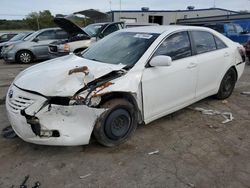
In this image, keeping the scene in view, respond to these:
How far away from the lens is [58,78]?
3.18 m

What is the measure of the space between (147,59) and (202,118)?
1620 mm

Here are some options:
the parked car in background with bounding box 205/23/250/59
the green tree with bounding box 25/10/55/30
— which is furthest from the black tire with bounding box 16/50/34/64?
the green tree with bounding box 25/10/55/30

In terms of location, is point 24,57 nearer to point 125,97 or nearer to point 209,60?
point 209,60

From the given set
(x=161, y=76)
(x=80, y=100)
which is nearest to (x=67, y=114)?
(x=80, y=100)

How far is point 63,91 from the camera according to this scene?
3000 mm

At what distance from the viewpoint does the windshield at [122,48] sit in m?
3.74

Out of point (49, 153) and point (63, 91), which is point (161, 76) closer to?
point (63, 91)

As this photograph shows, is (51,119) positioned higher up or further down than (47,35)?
further down

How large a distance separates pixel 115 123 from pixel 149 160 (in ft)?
2.15

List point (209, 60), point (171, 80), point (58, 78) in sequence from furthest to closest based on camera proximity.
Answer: point (209, 60)
point (171, 80)
point (58, 78)

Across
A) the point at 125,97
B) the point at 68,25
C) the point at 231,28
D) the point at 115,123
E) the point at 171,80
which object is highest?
the point at 68,25

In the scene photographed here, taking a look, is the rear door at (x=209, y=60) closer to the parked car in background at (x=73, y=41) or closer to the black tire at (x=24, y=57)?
the parked car in background at (x=73, y=41)

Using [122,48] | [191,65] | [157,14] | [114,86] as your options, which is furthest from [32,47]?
[157,14]

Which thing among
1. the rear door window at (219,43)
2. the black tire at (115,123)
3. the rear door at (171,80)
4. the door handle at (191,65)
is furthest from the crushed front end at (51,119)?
the rear door window at (219,43)
